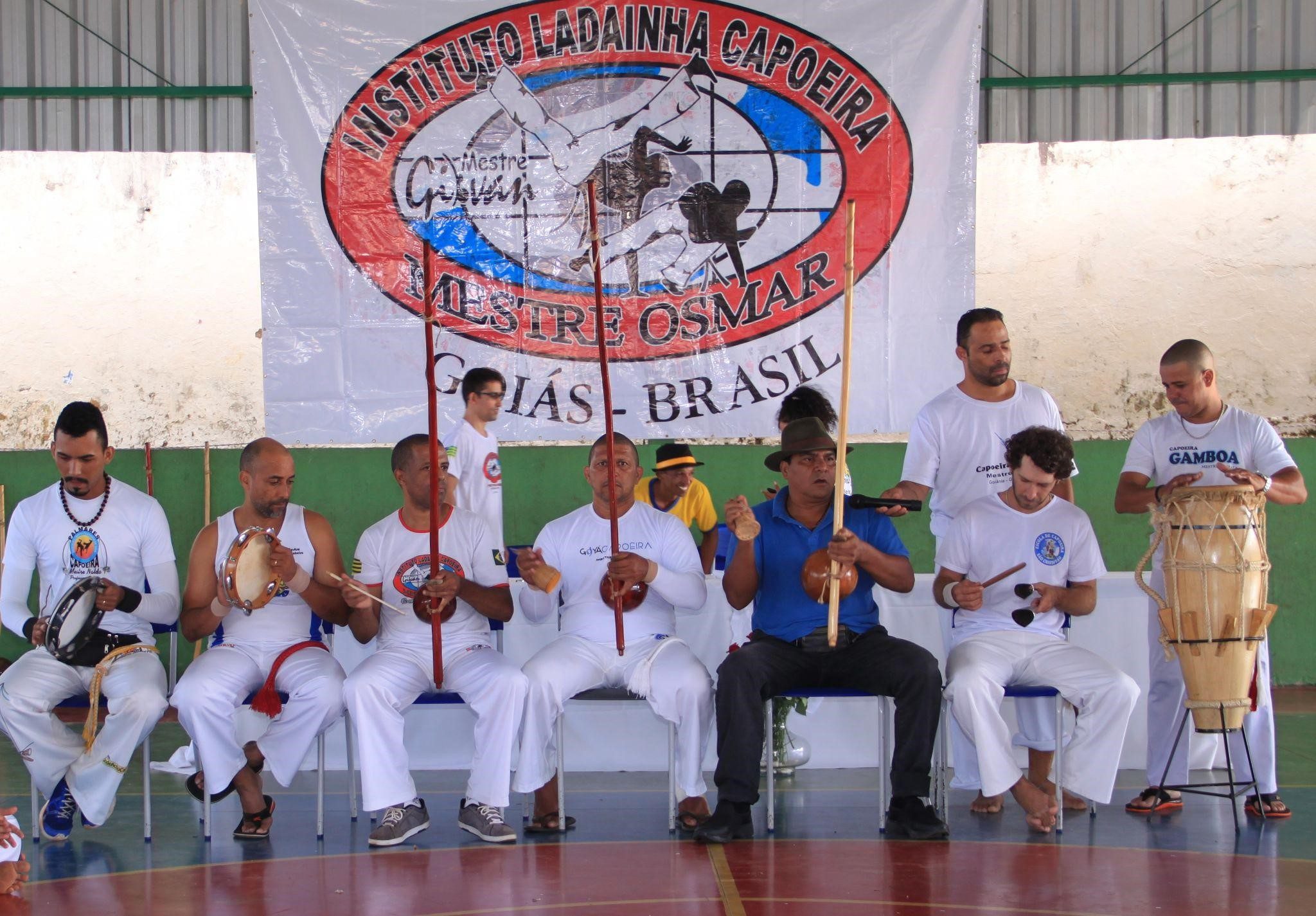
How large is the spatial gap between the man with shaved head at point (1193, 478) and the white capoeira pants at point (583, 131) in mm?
3096

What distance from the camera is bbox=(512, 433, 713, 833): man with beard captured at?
4418mm

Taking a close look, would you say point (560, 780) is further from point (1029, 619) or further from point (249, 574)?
point (1029, 619)

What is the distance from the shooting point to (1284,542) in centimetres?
759

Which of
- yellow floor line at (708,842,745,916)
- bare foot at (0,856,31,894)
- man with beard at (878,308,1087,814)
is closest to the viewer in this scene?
yellow floor line at (708,842,745,916)

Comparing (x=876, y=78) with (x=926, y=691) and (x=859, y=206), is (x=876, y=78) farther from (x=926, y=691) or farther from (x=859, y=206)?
(x=926, y=691)

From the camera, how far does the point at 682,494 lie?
6.18 meters

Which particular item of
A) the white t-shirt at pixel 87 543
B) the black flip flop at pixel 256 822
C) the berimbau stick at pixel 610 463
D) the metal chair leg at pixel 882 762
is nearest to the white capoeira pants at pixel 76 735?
the white t-shirt at pixel 87 543

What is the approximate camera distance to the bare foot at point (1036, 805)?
4.35 meters

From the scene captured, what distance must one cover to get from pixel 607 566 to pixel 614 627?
219 millimetres

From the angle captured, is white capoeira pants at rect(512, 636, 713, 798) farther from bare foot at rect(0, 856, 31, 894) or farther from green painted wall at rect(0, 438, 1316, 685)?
green painted wall at rect(0, 438, 1316, 685)

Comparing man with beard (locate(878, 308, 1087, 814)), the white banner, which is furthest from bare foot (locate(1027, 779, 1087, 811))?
the white banner

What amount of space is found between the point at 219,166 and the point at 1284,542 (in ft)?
21.3

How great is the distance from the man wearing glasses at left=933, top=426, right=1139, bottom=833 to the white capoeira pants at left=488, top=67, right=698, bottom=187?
302cm

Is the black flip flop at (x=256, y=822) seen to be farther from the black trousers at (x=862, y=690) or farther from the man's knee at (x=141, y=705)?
the black trousers at (x=862, y=690)
